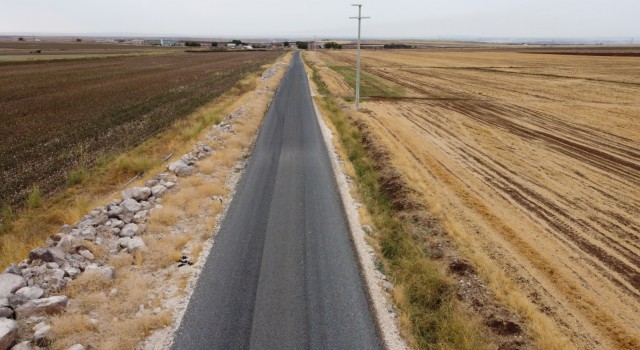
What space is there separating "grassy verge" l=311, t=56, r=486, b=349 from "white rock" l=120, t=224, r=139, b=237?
667 centimetres

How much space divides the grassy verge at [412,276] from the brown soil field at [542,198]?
40.8 inches

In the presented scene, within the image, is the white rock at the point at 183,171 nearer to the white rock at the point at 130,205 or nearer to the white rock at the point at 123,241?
the white rock at the point at 130,205

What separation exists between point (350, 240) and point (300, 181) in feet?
15.6

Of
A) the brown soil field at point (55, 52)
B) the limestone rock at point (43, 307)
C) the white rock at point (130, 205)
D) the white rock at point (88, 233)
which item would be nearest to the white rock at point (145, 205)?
the white rock at point (130, 205)

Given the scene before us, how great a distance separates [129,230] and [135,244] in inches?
34.3

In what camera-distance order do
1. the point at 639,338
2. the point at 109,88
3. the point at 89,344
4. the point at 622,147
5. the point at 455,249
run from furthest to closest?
the point at 109,88 → the point at 622,147 → the point at 455,249 → the point at 639,338 → the point at 89,344

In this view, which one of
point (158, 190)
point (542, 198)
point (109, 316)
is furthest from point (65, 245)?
point (542, 198)

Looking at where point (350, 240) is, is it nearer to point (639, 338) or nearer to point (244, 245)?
point (244, 245)

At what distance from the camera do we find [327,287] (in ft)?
27.7

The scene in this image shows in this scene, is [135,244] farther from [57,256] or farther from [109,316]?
[109,316]

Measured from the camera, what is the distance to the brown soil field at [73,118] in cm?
1559

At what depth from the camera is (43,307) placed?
727 cm

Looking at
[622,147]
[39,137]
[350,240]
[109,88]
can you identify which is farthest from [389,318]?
[109,88]

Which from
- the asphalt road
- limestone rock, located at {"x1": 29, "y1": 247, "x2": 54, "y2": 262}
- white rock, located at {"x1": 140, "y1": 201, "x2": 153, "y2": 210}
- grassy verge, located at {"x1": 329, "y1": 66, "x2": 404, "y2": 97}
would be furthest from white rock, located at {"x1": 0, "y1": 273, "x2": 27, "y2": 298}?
grassy verge, located at {"x1": 329, "y1": 66, "x2": 404, "y2": 97}
